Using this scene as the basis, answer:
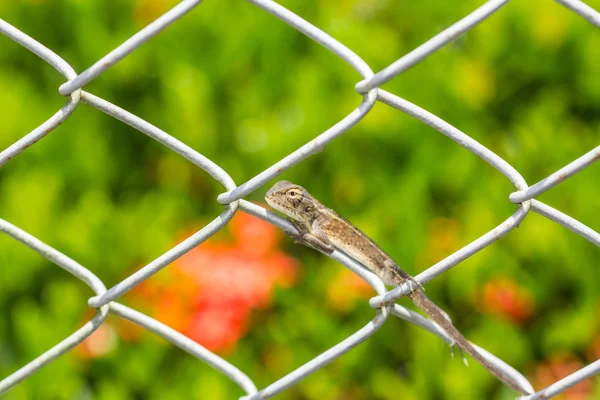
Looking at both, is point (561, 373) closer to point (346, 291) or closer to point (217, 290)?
point (346, 291)

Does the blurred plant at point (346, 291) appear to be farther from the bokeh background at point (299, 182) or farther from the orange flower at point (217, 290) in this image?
the orange flower at point (217, 290)

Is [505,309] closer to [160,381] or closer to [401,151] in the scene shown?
[401,151]

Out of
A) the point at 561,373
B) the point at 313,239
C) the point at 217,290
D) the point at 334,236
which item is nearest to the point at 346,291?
the point at 217,290

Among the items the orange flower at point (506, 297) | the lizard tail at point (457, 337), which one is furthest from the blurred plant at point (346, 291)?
the lizard tail at point (457, 337)

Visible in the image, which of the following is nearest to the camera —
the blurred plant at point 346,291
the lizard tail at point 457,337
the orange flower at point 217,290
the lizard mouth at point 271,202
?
the lizard tail at point 457,337

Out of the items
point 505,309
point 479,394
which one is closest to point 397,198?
point 505,309

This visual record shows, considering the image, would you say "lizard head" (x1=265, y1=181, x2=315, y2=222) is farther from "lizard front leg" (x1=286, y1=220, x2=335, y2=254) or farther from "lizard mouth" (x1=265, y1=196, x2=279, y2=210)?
"lizard front leg" (x1=286, y1=220, x2=335, y2=254)
